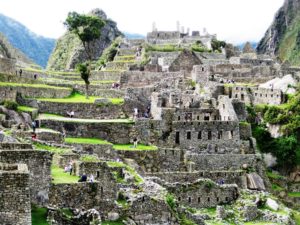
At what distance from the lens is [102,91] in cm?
5244

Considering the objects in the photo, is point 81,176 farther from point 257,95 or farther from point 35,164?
point 257,95

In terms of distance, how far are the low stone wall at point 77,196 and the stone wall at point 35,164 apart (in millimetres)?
531

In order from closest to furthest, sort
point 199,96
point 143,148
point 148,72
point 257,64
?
1. point 143,148
2. point 199,96
3. point 148,72
4. point 257,64

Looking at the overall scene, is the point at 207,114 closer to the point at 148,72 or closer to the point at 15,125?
the point at 148,72

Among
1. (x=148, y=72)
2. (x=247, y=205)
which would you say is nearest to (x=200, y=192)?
(x=247, y=205)

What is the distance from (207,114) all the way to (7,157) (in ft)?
95.4

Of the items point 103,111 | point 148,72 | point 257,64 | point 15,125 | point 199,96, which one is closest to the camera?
point 15,125

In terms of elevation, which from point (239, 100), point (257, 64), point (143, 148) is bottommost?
point (143, 148)

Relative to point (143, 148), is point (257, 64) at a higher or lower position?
higher

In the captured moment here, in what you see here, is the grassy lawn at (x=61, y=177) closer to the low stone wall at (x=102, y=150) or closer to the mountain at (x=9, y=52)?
the low stone wall at (x=102, y=150)

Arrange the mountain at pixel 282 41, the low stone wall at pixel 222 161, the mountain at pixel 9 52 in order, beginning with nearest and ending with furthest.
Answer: the low stone wall at pixel 222 161 → the mountain at pixel 9 52 → the mountain at pixel 282 41

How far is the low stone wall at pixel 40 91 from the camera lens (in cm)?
4471

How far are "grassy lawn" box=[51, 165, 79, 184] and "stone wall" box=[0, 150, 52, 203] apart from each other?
0.98 meters

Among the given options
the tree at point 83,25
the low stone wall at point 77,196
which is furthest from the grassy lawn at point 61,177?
the tree at point 83,25
